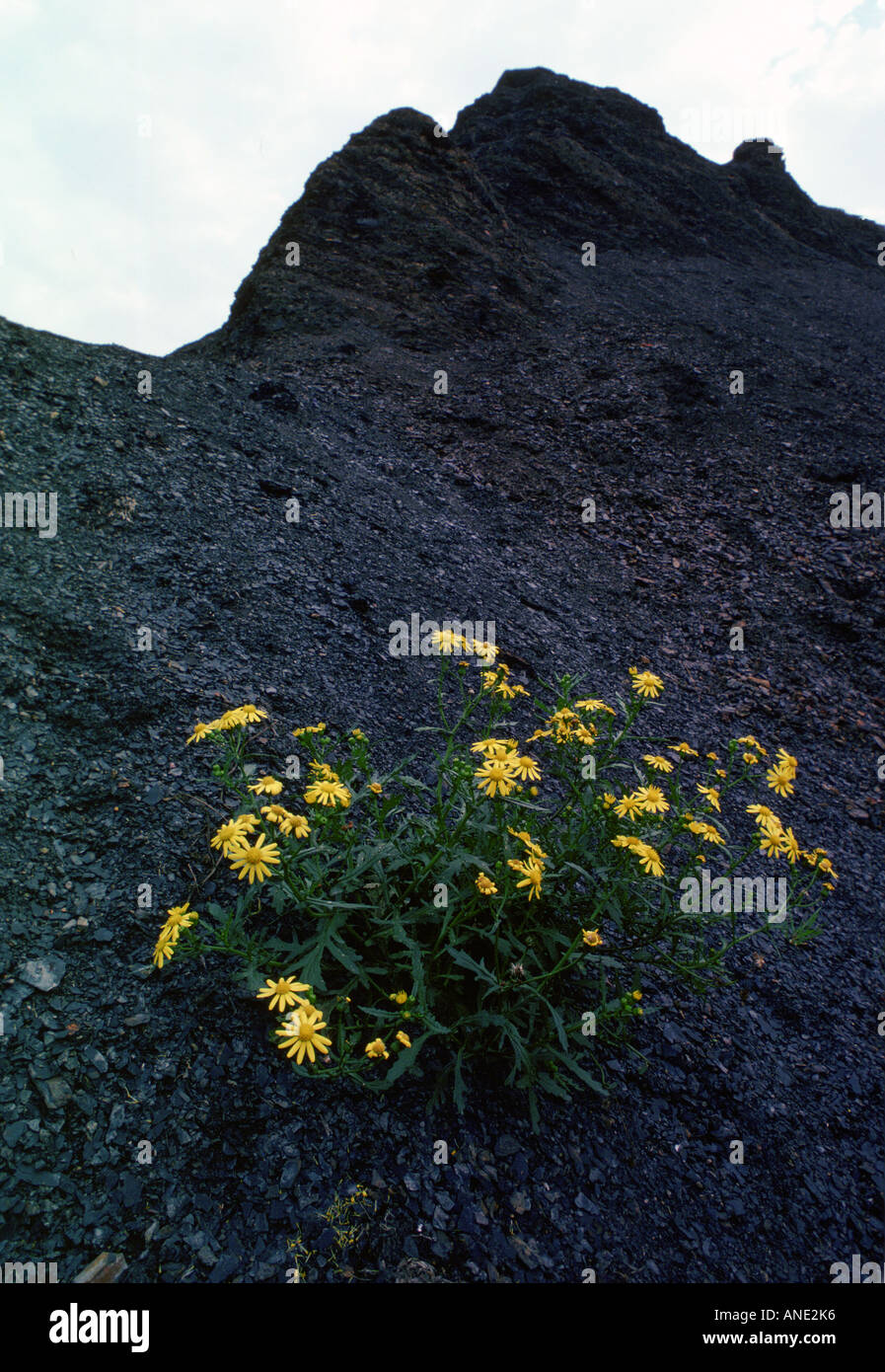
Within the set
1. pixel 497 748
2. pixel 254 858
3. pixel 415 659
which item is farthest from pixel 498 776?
pixel 415 659

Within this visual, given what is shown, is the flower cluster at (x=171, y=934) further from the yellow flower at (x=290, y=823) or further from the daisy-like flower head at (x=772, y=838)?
the daisy-like flower head at (x=772, y=838)

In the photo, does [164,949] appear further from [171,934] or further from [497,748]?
[497,748]

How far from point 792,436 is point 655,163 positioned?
30.2 feet

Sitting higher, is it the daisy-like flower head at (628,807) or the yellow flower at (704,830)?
the daisy-like flower head at (628,807)

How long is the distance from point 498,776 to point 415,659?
180cm

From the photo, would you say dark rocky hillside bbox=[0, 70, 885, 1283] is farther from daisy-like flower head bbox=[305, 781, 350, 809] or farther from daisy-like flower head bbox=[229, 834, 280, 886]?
daisy-like flower head bbox=[305, 781, 350, 809]

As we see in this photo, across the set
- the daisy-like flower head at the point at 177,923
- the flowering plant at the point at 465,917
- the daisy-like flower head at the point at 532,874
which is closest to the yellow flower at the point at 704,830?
the flowering plant at the point at 465,917

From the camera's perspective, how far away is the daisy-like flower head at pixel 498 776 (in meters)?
1.83

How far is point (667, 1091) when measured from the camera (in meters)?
2.04

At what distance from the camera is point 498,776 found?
1840 millimetres

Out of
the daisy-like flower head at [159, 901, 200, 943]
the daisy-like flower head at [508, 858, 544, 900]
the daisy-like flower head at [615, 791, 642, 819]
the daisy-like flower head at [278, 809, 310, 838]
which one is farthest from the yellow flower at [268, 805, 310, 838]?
the daisy-like flower head at [615, 791, 642, 819]

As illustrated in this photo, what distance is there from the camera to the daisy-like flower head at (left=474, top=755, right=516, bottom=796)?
1833 millimetres

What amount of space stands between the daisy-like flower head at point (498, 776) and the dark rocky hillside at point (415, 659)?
84 centimetres
